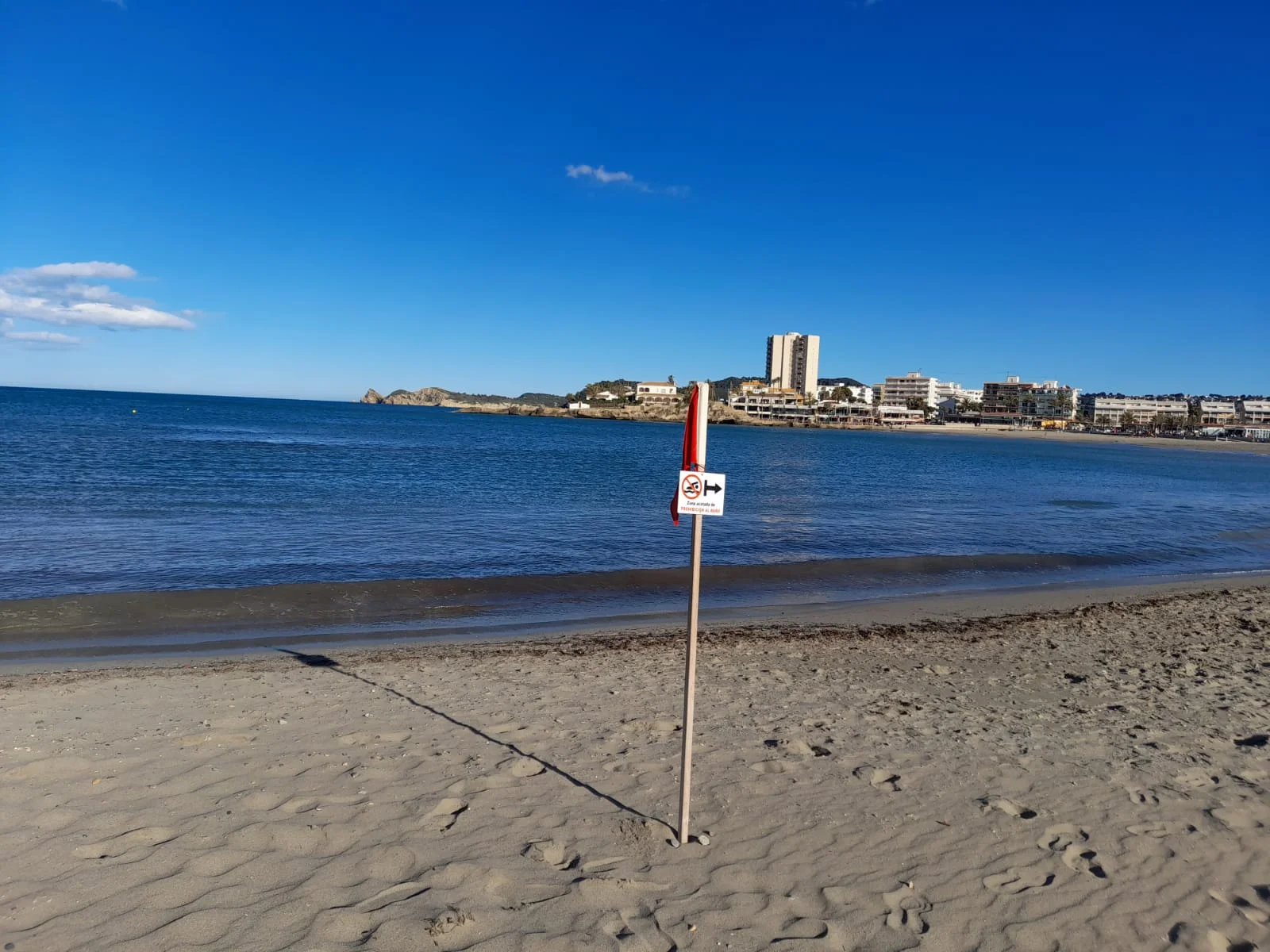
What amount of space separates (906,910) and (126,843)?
4697 millimetres

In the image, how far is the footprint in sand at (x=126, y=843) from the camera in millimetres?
4766

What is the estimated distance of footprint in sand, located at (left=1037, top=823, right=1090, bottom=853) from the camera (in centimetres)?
512

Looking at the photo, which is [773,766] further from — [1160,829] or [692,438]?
[692,438]

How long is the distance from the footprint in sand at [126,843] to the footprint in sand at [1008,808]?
215 inches

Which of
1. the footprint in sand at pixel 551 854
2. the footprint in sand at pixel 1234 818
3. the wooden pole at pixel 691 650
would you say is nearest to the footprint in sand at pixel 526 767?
the footprint in sand at pixel 551 854

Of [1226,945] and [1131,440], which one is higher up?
[1131,440]

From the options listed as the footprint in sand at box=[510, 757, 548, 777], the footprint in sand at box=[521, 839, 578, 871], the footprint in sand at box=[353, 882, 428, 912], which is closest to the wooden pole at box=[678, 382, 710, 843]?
the footprint in sand at box=[521, 839, 578, 871]

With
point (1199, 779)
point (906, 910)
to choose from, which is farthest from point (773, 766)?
point (1199, 779)

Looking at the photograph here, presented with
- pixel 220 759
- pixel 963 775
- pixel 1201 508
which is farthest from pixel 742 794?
pixel 1201 508

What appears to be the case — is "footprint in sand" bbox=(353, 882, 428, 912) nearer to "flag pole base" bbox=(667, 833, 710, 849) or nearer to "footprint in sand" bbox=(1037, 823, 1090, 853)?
"flag pole base" bbox=(667, 833, 710, 849)

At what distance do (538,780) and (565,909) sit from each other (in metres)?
1.66

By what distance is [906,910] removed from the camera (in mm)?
4418

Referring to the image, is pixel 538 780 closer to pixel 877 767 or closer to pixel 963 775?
pixel 877 767

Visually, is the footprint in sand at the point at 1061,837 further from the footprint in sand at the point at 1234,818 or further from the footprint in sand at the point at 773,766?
the footprint in sand at the point at 773,766
